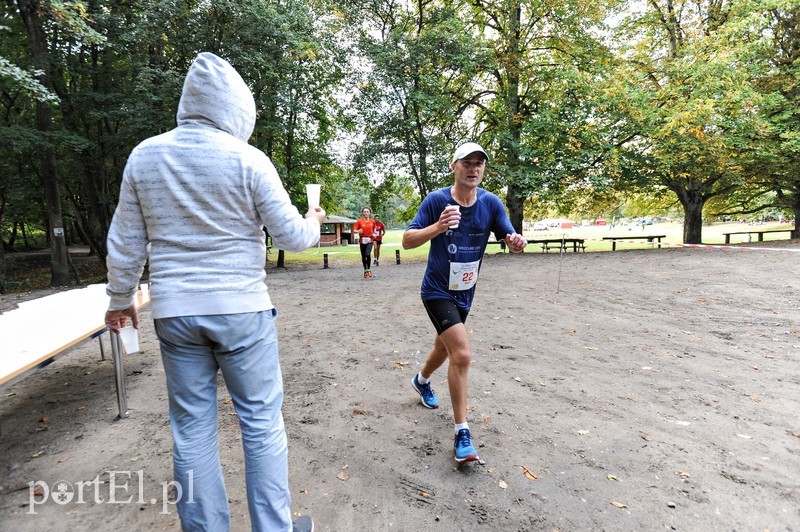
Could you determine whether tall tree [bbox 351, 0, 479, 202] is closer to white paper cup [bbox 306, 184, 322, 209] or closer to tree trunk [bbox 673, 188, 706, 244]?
tree trunk [bbox 673, 188, 706, 244]

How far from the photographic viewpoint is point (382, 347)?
5031 mm

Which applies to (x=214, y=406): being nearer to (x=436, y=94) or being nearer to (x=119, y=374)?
(x=119, y=374)

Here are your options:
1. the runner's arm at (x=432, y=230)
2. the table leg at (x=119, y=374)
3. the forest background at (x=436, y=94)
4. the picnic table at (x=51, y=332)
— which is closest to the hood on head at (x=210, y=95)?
the runner's arm at (x=432, y=230)

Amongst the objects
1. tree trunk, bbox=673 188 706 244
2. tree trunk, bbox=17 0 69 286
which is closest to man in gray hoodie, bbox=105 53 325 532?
tree trunk, bbox=17 0 69 286

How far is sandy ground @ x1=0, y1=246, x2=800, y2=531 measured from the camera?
85.5 inches

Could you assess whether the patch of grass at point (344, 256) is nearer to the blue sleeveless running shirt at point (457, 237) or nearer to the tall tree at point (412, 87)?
the tall tree at point (412, 87)

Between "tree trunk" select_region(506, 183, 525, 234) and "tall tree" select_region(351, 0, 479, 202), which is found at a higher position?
"tall tree" select_region(351, 0, 479, 202)

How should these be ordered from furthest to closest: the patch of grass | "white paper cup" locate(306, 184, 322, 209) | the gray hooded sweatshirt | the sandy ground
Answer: the patch of grass
the sandy ground
"white paper cup" locate(306, 184, 322, 209)
the gray hooded sweatshirt

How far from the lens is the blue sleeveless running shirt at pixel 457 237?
2.72 meters

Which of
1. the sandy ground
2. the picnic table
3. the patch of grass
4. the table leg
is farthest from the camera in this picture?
the patch of grass

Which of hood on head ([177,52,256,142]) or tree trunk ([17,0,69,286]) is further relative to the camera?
tree trunk ([17,0,69,286])

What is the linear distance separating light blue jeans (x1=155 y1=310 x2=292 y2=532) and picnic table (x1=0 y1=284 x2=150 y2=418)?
121cm

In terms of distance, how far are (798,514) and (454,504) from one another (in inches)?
69.6

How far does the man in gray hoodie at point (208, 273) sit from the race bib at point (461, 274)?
1.31 metres
